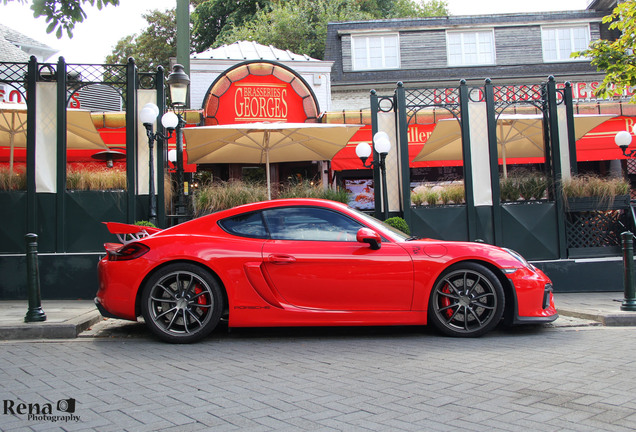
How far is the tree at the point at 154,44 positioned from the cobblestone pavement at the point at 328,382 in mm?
30548

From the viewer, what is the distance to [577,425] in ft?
9.80

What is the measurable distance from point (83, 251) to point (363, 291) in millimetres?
5625

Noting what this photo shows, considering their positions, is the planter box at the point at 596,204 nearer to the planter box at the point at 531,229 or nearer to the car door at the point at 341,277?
the planter box at the point at 531,229

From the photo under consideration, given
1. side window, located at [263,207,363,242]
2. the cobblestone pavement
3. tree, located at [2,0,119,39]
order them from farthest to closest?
tree, located at [2,0,119,39] < side window, located at [263,207,363,242] < the cobblestone pavement

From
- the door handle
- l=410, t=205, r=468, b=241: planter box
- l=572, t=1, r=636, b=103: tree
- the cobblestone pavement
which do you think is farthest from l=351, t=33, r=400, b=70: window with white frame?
the door handle

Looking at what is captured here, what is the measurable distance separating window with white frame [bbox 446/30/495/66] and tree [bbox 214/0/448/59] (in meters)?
10.5

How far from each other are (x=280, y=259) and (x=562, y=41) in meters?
21.4

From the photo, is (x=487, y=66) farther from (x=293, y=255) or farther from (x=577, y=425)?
(x=577, y=425)

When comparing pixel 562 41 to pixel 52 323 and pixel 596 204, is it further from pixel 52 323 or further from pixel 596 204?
pixel 52 323

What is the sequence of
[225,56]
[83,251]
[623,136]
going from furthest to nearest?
[225,56] < [623,136] < [83,251]

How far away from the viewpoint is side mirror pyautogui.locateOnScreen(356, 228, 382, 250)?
5227 millimetres

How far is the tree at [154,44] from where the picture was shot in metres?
33.2

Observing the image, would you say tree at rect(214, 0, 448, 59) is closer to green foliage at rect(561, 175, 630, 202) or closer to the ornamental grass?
the ornamental grass

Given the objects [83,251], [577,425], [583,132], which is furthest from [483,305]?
[583,132]
